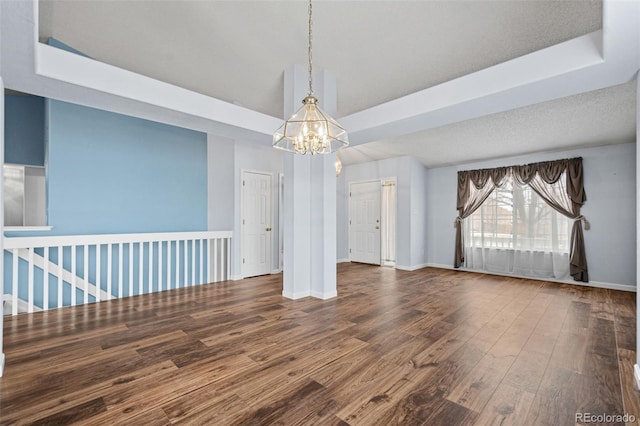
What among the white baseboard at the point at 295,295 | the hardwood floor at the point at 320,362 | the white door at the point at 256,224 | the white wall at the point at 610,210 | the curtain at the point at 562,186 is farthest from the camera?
the white door at the point at 256,224

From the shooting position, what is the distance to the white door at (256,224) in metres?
5.62

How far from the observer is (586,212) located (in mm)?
5137

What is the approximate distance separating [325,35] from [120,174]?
3.50 m

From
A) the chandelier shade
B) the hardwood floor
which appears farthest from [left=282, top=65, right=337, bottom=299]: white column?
the chandelier shade

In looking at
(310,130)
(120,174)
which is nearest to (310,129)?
(310,130)

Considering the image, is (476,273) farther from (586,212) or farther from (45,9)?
(45,9)

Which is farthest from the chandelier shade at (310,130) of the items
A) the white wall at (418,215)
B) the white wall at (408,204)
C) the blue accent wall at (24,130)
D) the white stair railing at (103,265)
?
the blue accent wall at (24,130)

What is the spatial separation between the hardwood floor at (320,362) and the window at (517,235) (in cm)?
150

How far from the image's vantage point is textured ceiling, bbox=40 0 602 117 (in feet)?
9.56

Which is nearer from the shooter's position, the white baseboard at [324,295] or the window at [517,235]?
the white baseboard at [324,295]

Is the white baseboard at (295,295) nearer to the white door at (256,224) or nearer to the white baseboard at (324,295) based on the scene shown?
the white baseboard at (324,295)

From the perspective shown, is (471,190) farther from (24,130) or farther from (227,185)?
(24,130)

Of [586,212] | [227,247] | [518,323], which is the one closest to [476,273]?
[586,212]

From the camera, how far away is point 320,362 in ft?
7.57
